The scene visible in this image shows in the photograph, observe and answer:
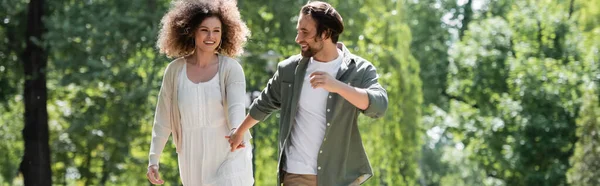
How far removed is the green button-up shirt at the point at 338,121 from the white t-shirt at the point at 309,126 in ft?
0.10

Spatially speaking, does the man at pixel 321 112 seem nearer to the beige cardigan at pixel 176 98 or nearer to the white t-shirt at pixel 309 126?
the white t-shirt at pixel 309 126

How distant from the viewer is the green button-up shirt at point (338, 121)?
22.1ft

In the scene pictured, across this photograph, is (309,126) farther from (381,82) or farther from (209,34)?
(381,82)

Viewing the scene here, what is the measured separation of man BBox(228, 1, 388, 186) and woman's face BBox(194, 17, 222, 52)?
0.89 metres

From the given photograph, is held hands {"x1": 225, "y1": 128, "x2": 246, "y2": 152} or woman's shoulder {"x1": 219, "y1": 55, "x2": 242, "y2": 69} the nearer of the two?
held hands {"x1": 225, "y1": 128, "x2": 246, "y2": 152}

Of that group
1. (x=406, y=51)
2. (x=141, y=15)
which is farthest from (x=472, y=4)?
(x=141, y=15)

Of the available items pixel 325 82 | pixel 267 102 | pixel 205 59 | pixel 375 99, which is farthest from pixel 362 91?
pixel 205 59

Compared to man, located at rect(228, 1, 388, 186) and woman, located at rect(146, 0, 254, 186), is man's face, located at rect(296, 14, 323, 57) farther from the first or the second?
woman, located at rect(146, 0, 254, 186)

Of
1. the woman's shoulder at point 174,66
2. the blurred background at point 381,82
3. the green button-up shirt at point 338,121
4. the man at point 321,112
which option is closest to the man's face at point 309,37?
the man at point 321,112

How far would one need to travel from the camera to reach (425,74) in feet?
123

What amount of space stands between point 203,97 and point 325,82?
1567mm

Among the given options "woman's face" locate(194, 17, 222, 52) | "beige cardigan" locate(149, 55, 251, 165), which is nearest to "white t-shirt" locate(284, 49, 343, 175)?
"beige cardigan" locate(149, 55, 251, 165)

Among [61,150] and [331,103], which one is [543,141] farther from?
[331,103]

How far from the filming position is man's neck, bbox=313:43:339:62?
6.82 m
